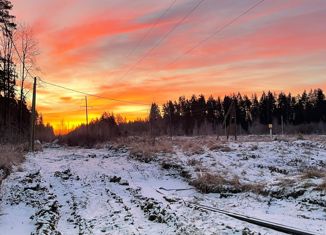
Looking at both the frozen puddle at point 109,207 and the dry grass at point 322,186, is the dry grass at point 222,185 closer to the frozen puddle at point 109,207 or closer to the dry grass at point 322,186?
the frozen puddle at point 109,207

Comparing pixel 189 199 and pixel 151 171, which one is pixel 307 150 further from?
pixel 189 199

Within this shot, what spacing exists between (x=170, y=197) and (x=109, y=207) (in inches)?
91.1

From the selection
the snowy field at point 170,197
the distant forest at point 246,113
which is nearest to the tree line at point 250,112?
the distant forest at point 246,113

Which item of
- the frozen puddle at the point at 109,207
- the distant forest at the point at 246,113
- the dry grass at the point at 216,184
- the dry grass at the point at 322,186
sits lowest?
the frozen puddle at the point at 109,207

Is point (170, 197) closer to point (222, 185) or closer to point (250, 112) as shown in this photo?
point (222, 185)

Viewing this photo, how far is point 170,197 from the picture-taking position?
1328 cm

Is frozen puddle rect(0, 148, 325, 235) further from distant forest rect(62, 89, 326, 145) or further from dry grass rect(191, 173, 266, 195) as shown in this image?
distant forest rect(62, 89, 326, 145)

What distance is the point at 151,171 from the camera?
20.5 metres

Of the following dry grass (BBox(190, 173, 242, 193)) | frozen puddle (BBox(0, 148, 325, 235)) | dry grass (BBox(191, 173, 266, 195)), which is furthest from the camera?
dry grass (BBox(190, 173, 242, 193))

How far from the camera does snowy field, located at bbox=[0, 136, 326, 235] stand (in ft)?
31.4

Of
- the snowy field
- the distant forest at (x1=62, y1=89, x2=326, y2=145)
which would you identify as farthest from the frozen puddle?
the distant forest at (x1=62, y1=89, x2=326, y2=145)

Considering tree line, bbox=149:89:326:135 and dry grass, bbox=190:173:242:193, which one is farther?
tree line, bbox=149:89:326:135

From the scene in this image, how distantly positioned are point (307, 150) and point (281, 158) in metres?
3.73

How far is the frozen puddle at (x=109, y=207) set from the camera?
9312 mm
